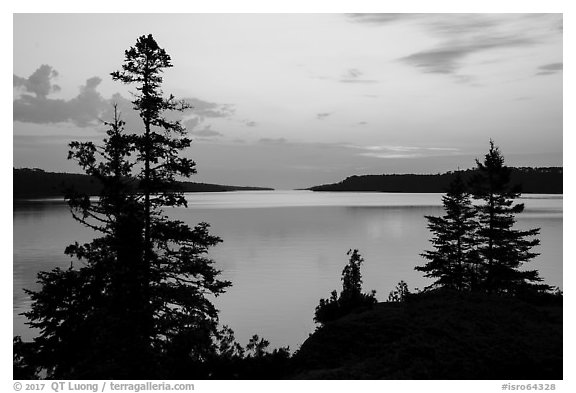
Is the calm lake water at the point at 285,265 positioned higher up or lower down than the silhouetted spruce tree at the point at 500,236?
lower down

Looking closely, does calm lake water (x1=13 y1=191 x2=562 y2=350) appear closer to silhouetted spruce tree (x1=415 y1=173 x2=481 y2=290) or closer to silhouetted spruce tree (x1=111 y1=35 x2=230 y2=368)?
silhouetted spruce tree (x1=415 y1=173 x2=481 y2=290)

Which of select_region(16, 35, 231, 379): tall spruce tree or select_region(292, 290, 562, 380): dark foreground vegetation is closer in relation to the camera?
select_region(292, 290, 562, 380): dark foreground vegetation

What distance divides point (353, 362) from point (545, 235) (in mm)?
103046

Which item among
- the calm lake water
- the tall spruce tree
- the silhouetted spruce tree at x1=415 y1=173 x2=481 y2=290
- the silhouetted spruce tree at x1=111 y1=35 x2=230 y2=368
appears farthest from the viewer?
the calm lake water

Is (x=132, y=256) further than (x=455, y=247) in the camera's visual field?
No

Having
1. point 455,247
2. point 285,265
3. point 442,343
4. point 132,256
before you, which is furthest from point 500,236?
point 285,265

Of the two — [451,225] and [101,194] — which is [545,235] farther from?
[101,194]

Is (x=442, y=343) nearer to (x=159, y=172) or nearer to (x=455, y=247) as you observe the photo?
(x=159, y=172)

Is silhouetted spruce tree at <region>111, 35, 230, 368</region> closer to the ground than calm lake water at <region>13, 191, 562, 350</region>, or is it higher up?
higher up

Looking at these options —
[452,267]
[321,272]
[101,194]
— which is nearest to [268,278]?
[321,272]

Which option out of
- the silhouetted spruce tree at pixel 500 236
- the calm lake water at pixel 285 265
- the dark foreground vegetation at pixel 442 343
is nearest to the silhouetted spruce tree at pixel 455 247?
the silhouetted spruce tree at pixel 500 236

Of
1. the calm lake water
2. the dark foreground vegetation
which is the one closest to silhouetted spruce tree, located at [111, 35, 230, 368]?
the dark foreground vegetation

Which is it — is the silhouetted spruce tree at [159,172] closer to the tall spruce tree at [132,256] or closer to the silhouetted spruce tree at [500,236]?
the tall spruce tree at [132,256]

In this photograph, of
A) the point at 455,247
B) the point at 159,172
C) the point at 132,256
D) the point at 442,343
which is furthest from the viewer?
the point at 455,247
